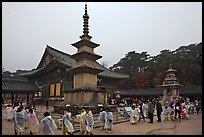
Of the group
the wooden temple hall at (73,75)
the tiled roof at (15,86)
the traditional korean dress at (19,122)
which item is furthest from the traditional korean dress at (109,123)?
the tiled roof at (15,86)

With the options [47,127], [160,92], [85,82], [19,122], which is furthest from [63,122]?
[160,92]

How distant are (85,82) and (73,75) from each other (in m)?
3.45

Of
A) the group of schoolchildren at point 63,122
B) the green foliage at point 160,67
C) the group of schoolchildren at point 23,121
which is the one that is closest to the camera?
the group of schoolchildren at point 63,122

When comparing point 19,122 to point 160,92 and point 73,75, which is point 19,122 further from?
point 160,92

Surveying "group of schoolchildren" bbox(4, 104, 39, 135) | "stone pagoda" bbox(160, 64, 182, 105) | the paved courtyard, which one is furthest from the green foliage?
"group of schoolchildren" bbox(4, 104, 39, 135)

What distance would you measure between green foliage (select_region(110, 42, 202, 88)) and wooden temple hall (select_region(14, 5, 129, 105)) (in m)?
13.8

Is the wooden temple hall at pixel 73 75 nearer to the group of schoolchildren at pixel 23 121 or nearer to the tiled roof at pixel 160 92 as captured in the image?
the group of schoolchildren at pixel 23 121

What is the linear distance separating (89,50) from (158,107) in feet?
24.4

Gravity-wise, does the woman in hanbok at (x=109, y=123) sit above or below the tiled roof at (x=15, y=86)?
below

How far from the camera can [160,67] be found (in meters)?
43.7

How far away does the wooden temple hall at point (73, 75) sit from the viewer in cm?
1600

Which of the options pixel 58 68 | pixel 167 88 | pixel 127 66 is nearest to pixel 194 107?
pixel 167 88

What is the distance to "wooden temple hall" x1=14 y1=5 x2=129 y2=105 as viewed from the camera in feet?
52.5

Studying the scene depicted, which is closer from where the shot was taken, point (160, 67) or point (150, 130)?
point (150, 130)
